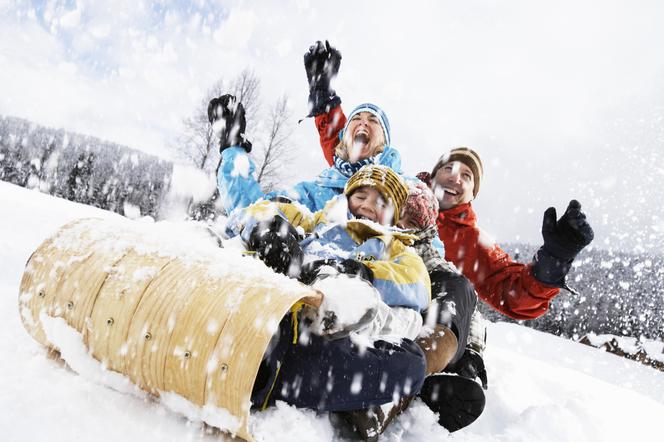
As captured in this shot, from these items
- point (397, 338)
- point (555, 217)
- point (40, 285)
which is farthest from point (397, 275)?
point (555, 217)

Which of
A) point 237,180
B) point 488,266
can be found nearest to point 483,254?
point 488,266

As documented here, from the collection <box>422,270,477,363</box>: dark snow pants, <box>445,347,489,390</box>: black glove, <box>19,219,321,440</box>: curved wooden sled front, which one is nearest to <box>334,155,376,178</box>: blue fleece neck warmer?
<box>422,270,477,363</box>: dark snow pants

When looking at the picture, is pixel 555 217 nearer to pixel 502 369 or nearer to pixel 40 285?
pixel 502 369

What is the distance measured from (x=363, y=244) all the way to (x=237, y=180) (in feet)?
4.69

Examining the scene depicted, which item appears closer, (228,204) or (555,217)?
(555,217)

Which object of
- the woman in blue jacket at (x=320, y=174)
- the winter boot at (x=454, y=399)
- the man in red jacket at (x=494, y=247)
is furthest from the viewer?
the woman in blue jacket at (x=320, y=174)

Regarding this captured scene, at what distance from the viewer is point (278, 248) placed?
73.4 inches

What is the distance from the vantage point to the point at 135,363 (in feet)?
4.23

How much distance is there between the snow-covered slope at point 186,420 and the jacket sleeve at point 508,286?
1.54 feet

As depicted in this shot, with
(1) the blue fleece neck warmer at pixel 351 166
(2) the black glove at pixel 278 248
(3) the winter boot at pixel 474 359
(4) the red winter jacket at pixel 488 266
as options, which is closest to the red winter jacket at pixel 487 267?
(4) the red winter jacket at pixel 488 266

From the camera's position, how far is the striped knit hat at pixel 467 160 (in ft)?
11.3

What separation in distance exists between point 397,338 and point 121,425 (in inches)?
37.1

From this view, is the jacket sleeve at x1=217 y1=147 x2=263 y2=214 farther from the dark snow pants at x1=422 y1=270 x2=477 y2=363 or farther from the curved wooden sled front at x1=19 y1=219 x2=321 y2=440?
the curved wooden sled front at x1=19 y1=219 x2=321 y2=440

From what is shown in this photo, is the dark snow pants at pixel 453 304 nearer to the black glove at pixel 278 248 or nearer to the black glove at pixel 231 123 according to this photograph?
the black glove at pixel 278 248
